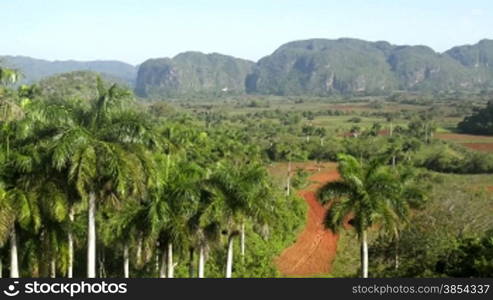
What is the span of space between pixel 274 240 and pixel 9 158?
66.1 feet

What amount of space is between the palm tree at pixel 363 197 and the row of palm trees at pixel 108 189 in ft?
7.35

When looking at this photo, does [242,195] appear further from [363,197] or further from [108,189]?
[363,197]

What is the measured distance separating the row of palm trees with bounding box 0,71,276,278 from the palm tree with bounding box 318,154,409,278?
7.35ft

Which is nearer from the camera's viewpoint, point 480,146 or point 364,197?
point 364,197

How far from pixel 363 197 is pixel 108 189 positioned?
7.64 meters

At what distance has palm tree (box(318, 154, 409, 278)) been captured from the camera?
56.6 ft

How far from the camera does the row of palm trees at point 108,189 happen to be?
13.6m

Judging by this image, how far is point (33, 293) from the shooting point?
10617mm

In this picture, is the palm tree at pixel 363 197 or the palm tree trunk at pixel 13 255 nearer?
the palm tree trunk at pixel 13 255

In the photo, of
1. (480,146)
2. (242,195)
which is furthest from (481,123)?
(242,195)

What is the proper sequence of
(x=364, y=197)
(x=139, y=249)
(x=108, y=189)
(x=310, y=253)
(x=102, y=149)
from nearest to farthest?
(x=102, y=149), (x=108, y=189), (x=139, y=249), (x=364, y=197), (x=310, y=253)

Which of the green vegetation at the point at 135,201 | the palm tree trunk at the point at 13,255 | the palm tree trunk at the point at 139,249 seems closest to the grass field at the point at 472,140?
the green vegetation at the point at 135,201

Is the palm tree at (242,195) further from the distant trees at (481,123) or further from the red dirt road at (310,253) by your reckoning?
the distant trees at (481,123)

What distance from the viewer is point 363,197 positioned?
17359 mm
